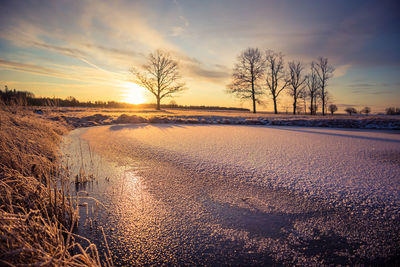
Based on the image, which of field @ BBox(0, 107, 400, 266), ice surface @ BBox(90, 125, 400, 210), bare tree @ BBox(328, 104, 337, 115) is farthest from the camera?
bare tree @ BBox(328, 104, 337, 115)

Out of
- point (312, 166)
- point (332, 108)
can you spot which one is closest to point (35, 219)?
point (312, 166)

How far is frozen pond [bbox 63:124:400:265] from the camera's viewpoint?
118 cm

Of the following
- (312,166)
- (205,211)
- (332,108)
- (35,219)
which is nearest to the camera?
(35,219)

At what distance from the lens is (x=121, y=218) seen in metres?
1.53

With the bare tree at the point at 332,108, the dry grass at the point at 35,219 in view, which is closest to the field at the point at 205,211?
the dry grass at the point at 35,219

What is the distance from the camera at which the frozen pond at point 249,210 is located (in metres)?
1.18

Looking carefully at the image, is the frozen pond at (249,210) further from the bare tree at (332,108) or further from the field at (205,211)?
the bare tree at (332,108)

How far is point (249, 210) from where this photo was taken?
1631mm

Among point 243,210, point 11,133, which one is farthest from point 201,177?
point 11,133

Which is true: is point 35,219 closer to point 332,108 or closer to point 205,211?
point 205,211

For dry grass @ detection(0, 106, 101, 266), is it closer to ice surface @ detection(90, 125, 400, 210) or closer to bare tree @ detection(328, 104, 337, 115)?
ice surface @ detection(90, 125, 400, 210)

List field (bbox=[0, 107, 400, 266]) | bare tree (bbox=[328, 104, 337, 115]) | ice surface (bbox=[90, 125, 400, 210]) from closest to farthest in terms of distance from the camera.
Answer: field (bbox=[0, 107, 400, 266]) < ice surface (bbox=[90, 125, 400, 210]) < bare tree (bbox=[328, 104, 337, 115])

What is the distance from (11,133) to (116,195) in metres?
2.40

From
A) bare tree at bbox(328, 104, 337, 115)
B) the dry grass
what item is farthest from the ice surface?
bare tree at bbox(328, 104, 337, 115)
